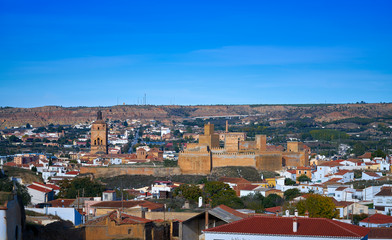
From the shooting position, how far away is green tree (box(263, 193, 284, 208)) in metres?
38.2

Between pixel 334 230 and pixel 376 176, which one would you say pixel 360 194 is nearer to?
pixel 376 176

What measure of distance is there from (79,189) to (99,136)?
4382 centimetres

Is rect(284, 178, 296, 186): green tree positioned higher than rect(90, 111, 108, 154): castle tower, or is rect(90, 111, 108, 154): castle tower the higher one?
rect(90, 111, 108, 154): castle tower

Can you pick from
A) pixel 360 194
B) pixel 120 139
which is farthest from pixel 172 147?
pixel 360 194

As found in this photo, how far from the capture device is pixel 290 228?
1939 centimetres

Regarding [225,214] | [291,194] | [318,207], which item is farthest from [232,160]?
[225,214]

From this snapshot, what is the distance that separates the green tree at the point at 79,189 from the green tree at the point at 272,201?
921 cm

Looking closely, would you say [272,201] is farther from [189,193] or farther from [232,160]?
[232,160]

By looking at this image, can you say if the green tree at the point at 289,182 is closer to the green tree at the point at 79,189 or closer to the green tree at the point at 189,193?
A: the green tree at the point at 189,193

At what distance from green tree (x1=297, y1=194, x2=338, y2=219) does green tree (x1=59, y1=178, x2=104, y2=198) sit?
43.5 feet

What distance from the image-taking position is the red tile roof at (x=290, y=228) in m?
→ 19.0

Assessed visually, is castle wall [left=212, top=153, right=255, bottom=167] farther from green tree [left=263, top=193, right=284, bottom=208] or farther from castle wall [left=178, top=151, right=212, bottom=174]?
green tree [left=263, top=193, right=284, bottom=208]

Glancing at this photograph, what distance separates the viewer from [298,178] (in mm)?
54656

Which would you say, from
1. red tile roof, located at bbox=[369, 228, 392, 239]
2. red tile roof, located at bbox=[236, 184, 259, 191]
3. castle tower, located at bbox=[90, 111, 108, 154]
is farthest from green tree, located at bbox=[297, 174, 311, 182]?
castle tower, located at bbox=[90, 111, 108, 154]
